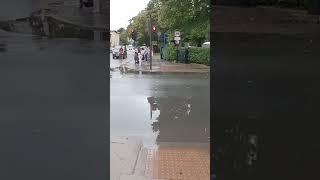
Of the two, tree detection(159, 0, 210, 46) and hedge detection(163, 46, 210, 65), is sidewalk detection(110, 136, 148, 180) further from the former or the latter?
hedge detection(163, 46, 210, 65)

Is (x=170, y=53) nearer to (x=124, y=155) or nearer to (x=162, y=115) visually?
(x=162, y=115)

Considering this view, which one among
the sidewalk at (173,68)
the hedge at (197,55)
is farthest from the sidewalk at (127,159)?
the hedge at (197,55)

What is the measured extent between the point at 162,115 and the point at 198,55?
2582 cm

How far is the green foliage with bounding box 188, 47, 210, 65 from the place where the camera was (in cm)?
3622

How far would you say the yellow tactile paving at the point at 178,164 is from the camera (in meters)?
6.23

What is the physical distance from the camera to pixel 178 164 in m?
6.86

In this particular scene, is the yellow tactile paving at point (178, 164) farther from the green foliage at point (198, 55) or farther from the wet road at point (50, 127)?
the green foliage at point (198, 55)

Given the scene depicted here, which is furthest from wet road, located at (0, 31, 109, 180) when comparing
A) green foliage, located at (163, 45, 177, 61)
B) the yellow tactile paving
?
green foliage, located at (163, 45, 177, 61)

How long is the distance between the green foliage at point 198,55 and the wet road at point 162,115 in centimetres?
1798
